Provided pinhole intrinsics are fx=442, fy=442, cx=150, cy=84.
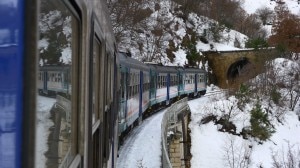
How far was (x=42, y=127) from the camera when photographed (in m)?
1.12

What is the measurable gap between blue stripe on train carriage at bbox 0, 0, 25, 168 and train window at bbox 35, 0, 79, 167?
0.10m

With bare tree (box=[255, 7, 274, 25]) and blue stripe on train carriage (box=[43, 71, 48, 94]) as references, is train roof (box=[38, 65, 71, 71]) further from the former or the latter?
bare tree (box=[255, 7, 274, 25])

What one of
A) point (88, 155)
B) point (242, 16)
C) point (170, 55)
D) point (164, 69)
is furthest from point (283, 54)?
point (88, 155)

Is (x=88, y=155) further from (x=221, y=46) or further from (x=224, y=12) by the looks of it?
(x=224, y=12)

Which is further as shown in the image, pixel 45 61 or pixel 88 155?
pixel 88 155

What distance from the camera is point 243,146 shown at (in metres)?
23.2

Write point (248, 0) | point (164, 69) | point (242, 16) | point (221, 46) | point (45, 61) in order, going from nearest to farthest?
point (45, 61)
point (164, 69)
point (221, 46)
point (242, 16)
point (248, 0)

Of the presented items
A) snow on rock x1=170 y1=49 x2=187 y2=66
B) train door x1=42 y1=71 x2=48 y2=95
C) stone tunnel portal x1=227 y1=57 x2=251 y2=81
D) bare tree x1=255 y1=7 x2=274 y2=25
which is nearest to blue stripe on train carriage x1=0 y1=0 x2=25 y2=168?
train door x1=42 y1=71 x2=48 y2=95

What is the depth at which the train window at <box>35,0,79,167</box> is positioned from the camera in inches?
43.5

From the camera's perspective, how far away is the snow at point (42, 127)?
106 cm

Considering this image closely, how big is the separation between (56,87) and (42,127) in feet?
0.76

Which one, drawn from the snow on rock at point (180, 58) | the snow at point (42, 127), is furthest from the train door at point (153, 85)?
the snow on rock at point (180, 58)

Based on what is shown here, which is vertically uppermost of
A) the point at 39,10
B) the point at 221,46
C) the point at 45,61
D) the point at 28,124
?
the point at 221,46

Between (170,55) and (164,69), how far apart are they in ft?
70.5
